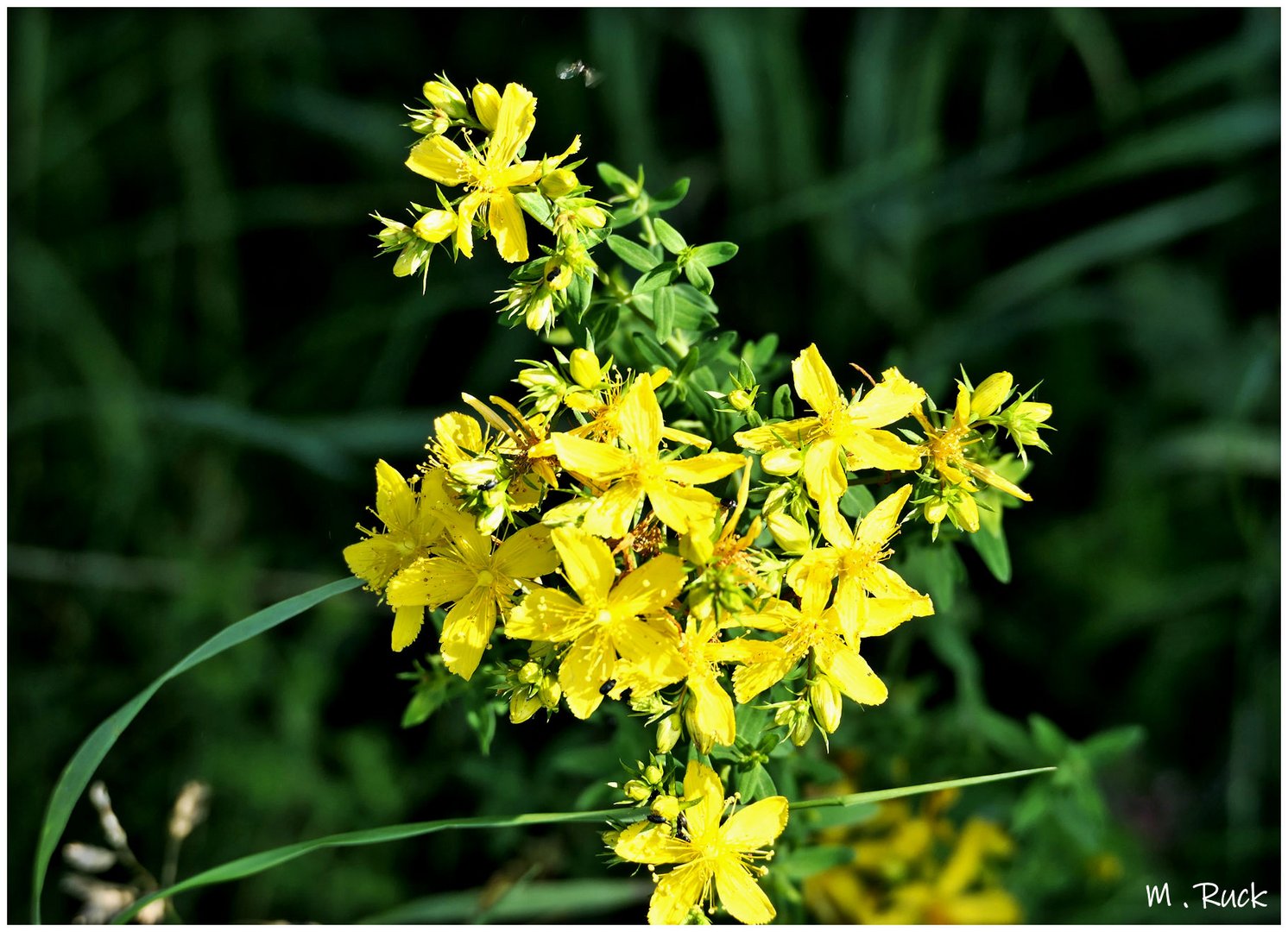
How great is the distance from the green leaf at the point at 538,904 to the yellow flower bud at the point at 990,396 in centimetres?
173

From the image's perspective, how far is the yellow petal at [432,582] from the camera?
69.9 inches

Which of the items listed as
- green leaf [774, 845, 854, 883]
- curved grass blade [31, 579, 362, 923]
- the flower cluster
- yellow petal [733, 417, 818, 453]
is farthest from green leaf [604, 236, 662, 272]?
green leaf [774, 845, 854, 883]

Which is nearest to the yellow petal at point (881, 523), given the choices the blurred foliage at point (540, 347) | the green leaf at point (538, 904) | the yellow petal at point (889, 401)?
the yellow petal at point (889, 401)

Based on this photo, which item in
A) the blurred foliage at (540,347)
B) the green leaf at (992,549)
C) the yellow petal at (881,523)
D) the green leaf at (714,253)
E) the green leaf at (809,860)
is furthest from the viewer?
the blurred foliage at (540,347)

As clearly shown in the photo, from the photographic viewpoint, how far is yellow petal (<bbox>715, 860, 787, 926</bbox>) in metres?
1.86

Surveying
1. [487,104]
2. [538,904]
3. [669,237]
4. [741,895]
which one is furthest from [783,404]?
[538,904]

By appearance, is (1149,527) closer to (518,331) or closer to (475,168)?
(518,331)

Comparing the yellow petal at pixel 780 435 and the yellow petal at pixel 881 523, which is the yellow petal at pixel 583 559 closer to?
the yellow petal at pixel 780 435

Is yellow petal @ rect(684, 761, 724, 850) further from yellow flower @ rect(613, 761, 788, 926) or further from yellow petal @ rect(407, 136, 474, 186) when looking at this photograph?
yellow petal @ rect(407, 136, 474, 186)

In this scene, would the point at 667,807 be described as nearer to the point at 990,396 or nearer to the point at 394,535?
the point at 394,535

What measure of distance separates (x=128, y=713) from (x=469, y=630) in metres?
Answer: 0.72

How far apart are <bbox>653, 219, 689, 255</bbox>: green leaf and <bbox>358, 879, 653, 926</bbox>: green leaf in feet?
5.59

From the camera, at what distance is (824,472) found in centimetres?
167

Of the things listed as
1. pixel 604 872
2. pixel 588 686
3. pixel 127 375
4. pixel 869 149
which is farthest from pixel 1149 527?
pixel 127 375
